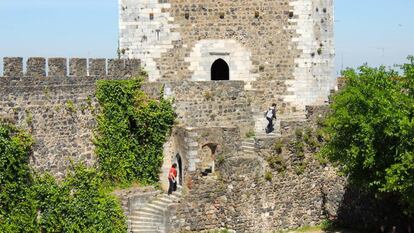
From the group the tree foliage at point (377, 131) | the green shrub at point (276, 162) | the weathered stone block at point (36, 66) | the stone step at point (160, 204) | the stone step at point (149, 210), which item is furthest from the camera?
the green shrub at point (276, 162)

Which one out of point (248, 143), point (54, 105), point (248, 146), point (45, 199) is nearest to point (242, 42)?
point (248, 143)

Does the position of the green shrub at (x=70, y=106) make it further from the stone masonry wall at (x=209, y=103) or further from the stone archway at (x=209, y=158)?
the stone archway at (x=209, y=158)

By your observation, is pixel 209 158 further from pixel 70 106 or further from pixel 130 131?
pixel 70 106

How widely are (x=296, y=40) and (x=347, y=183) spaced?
5.54 m

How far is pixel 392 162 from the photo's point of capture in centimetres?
1802

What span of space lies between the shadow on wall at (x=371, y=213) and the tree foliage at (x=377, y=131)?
1.31 metres

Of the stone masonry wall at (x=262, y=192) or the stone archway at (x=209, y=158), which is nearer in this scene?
the stone masonry wall at (x=262, y=192)

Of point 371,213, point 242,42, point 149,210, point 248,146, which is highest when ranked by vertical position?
point 242,42

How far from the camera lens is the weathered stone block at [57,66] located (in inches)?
772

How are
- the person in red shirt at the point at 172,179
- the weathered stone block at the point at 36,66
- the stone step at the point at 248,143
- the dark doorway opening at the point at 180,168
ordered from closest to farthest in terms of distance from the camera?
the weathered stone block at the point at 36,66 → the person in red shirt at the point at 172,179 → the dark doorway opening at the point at 180,168 → the stone step at the point at 248,143

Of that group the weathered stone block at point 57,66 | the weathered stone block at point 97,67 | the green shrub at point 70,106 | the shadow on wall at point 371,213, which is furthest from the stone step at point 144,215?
the shadow on wall at point 371,213

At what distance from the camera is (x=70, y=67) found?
65.8 ft

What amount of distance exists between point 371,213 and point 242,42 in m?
7.35

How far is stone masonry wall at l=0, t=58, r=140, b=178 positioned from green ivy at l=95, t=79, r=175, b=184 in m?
0.33
